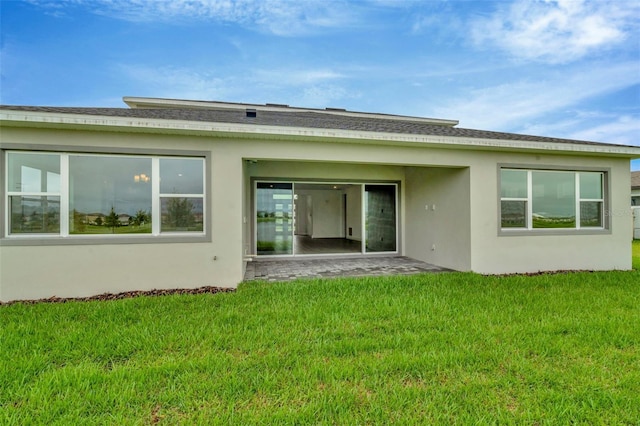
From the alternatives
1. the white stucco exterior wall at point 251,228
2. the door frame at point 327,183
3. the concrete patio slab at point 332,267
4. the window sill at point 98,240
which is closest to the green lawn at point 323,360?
the white stucco exterior wall at point 251,228

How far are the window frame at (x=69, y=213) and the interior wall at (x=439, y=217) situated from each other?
19.7 feet

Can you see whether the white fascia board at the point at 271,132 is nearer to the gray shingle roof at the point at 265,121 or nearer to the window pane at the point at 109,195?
the gray shingle roof at the point at 265,121

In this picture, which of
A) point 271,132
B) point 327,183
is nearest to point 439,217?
point 327,183

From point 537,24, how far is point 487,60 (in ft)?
17.3

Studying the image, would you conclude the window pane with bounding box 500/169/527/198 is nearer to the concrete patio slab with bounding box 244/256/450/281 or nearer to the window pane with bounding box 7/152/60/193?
the concrete patio slab with bounding box 244/256/450/281

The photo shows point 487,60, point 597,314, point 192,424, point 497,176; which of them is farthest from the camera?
point 487,60

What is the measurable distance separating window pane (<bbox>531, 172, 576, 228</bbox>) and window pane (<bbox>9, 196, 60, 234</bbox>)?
35.4 feet

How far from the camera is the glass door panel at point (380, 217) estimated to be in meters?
10.4

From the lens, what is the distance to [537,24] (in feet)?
34.4

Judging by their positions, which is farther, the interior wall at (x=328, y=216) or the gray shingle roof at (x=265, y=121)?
the interior wall at (x=328, y=216)

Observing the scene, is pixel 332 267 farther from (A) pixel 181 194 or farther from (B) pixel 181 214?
Result: (A) pixel 181 194

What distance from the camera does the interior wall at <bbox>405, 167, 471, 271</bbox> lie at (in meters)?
7.55

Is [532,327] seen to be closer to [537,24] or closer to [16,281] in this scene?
[16,281]

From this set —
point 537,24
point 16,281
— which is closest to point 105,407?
point 16,281
